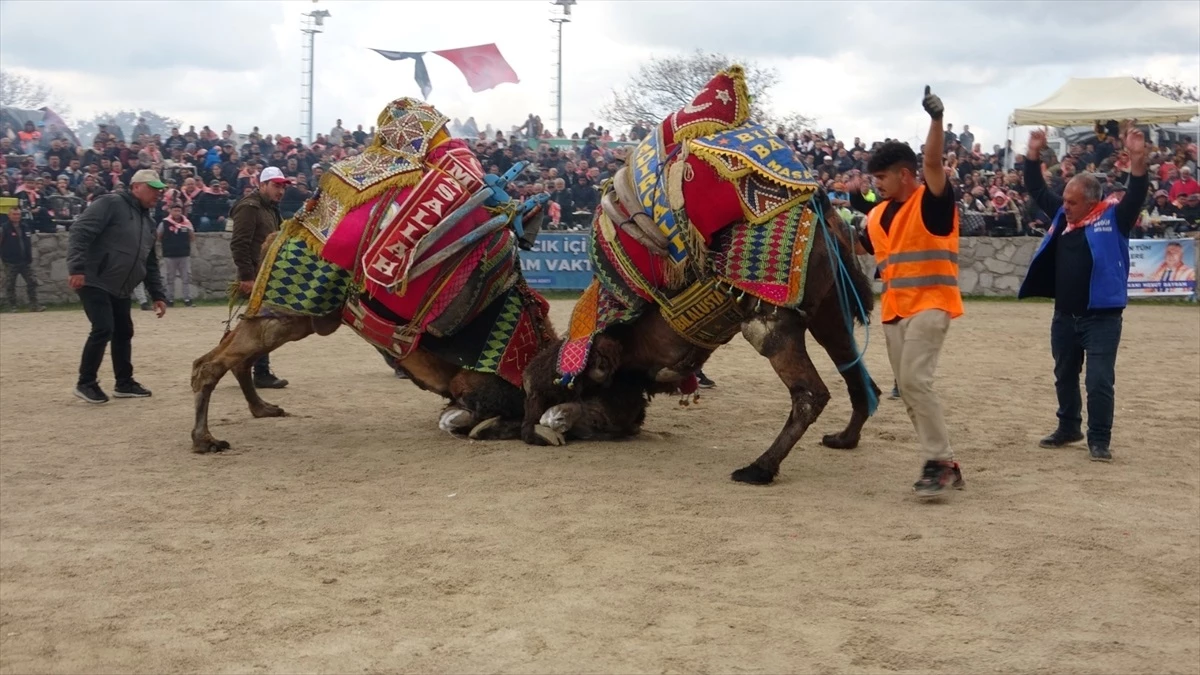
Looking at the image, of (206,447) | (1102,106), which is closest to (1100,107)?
(1102,106)

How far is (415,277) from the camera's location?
7031 mm

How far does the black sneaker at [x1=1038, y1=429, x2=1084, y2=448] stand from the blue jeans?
2 centimetres

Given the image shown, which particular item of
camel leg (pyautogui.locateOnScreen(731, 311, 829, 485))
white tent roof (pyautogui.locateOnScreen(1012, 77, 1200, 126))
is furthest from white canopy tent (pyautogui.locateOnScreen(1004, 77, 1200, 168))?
camel leg (pyautogui.locateOnScreen(731, 311, 829, 485))

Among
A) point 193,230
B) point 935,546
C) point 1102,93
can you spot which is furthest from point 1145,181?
point 1102,93

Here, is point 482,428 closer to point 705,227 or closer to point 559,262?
point 705,227

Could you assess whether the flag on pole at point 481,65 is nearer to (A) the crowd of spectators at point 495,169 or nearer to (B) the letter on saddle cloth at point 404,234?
(A) the crowd of spectators at point 495,169

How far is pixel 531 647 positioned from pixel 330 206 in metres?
4.10

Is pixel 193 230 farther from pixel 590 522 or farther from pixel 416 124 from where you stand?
pixel 590 522

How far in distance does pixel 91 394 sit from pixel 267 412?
1776 mm

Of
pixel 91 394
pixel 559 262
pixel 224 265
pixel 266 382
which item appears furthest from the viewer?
pixel 559 262

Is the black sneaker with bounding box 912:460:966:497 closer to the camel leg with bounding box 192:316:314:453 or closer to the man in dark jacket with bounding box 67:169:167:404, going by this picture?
the camel leg with bounding box 192:316:314:453

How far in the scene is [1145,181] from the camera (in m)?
6.52

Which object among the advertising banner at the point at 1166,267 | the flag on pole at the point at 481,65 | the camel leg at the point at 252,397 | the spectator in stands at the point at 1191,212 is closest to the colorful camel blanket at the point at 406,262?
the camel leg at the point at 252,397

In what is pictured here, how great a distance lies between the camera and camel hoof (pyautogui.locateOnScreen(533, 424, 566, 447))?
709 cm
